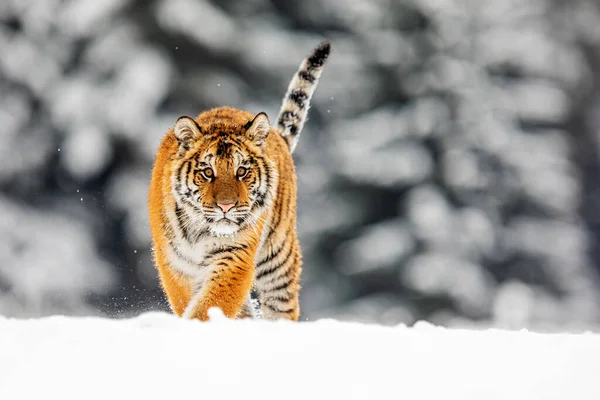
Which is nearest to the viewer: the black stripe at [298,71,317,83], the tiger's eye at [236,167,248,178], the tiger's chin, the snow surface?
the snow surface

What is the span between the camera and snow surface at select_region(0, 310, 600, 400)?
3.70 metres

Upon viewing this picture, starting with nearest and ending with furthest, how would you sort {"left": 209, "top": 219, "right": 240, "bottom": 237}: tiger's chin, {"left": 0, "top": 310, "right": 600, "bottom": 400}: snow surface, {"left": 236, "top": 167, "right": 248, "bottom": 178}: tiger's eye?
{"left": 0, "top": 310, "right": 600, "bottom": 400}: snow surface → {"left": 209, "top": 219, "right": 240, "bottom": 237}: tiger's chin → {"left": 236, "top": 167, "right": 248, "bottom": 178}: tiger's eye

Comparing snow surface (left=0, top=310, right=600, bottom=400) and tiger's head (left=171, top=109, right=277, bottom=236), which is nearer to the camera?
snow surface (left=0, top=310, right=600, bottom=400)

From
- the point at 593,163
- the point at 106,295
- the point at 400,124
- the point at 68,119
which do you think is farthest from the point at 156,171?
the point at 593,163

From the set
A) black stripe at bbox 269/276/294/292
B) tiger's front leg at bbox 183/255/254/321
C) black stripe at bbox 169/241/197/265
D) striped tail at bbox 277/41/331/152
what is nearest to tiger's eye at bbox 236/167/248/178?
tiger's front leg at bbox 183/255/254/321

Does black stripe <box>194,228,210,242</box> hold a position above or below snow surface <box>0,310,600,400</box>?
above

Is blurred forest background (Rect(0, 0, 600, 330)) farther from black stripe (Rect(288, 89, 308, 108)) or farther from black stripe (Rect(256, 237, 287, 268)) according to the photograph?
black stripe (Rect(256, 237, 287, 268))

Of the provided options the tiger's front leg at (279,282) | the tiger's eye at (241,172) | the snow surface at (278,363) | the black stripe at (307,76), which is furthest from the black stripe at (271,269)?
the snow surface at (278,363)

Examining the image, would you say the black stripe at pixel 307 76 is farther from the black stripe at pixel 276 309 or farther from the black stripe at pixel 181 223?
the black stripe at pixel 181 223

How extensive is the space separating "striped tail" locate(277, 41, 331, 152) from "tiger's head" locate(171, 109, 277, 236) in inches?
49.1

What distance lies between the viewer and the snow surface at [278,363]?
3.70 meters

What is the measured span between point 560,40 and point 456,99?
4.36 metres

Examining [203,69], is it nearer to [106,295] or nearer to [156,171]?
[106,295]

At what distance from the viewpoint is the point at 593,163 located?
69.2 feet
